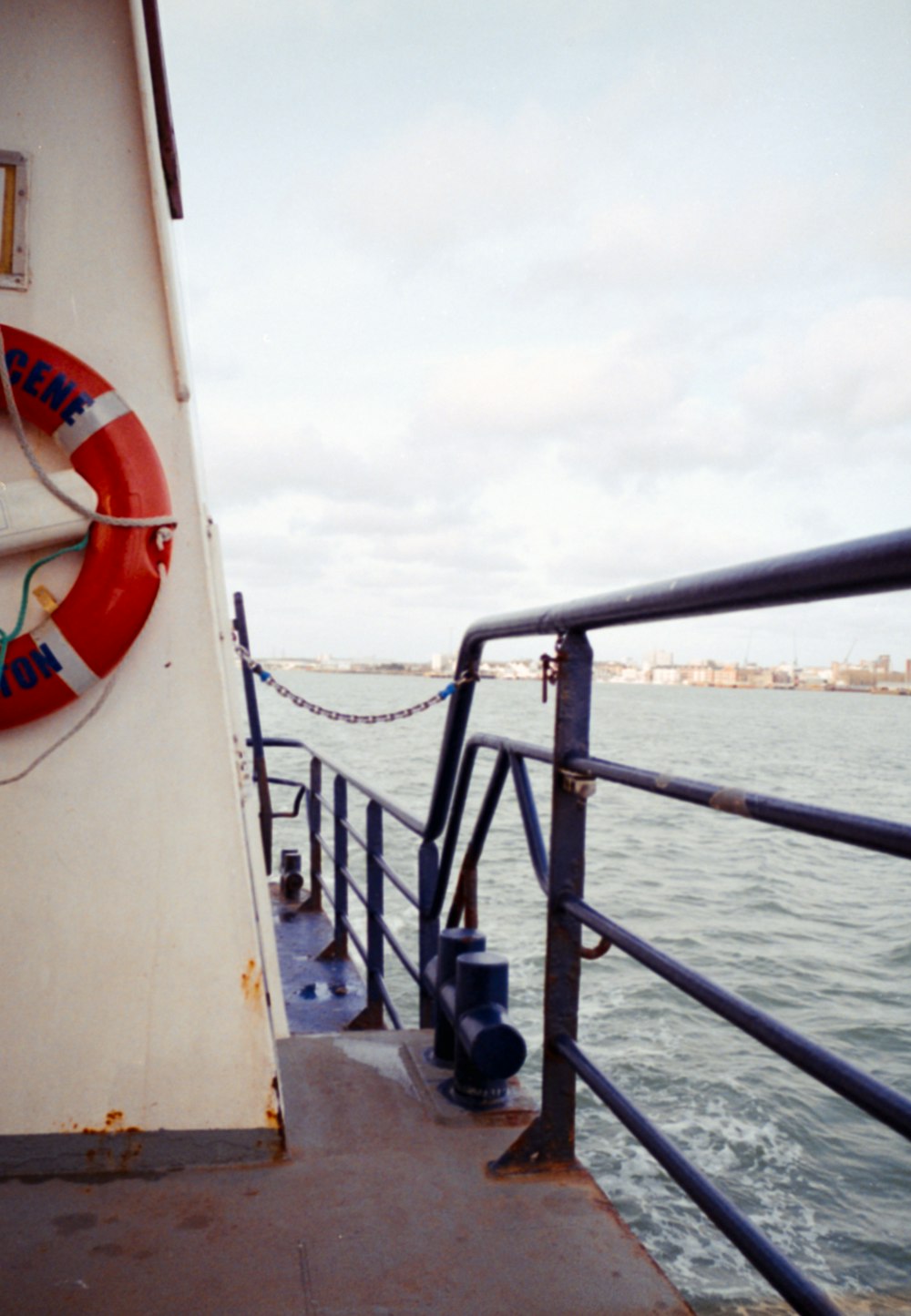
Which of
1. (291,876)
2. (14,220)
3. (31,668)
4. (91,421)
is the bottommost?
(291,876)

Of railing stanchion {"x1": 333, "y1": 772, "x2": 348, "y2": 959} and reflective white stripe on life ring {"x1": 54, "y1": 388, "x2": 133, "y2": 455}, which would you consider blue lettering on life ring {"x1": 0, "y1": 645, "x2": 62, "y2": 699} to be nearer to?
reflective white stripe on life ring {"x1": 54, "y1": 388, "x2": 133, "y2": 455}

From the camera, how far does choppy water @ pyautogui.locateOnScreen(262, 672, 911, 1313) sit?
14.8 feet

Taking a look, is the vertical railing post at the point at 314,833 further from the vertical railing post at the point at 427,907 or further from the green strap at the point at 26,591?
the green strap at the point at 26,591

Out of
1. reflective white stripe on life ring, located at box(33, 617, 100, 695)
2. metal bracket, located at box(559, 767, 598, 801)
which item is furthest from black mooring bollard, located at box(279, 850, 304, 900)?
metal bracket, located at box(559, 767, 598, 801)

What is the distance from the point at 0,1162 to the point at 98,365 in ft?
5.03

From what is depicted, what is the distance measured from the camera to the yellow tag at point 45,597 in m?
1.73

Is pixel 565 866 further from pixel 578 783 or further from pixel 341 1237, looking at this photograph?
pixel 341 1237

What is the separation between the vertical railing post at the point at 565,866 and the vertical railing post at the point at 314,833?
11.1 ft

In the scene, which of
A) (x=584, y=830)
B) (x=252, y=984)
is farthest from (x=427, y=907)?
(x=584, y=830)

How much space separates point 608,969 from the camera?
27.2 ft

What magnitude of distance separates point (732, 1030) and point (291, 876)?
387 cm

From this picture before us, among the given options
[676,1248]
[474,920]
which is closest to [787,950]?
[676,1248]

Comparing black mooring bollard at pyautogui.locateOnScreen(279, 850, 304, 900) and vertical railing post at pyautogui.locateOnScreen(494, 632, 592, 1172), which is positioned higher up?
vertical railing post at pyautogui.locateOnScreen(494, 632, 592, 1172)

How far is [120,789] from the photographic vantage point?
1.78 meters
